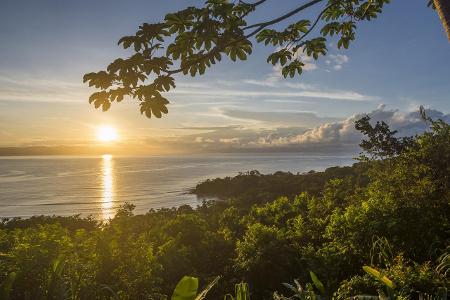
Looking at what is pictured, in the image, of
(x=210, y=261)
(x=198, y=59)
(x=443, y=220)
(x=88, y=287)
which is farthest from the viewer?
(x=210, y=261)

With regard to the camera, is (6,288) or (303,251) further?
(303,251)

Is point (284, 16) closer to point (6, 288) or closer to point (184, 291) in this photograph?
point (184, 291)

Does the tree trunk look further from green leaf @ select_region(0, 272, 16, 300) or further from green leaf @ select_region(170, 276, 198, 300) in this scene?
green leaf @ select_region(0, 272, 16, 300)

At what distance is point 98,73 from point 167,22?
0.99m

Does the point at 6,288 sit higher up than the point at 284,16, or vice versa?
the point at 284,16

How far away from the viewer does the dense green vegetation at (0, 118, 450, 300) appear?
4.70 meters

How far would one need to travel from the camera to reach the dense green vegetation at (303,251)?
470 cm

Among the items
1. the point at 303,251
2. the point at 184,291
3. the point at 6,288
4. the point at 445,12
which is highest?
the point at 445,12

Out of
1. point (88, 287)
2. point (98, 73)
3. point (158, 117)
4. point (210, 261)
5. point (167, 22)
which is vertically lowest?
point (210, 261)

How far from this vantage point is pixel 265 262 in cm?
793

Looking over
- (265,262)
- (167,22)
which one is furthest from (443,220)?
(167,22)

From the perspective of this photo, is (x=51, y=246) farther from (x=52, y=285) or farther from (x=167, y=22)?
(x=167, y=22)

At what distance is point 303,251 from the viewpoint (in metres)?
7.46

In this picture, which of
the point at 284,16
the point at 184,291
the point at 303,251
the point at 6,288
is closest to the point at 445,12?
the point at 284,16
